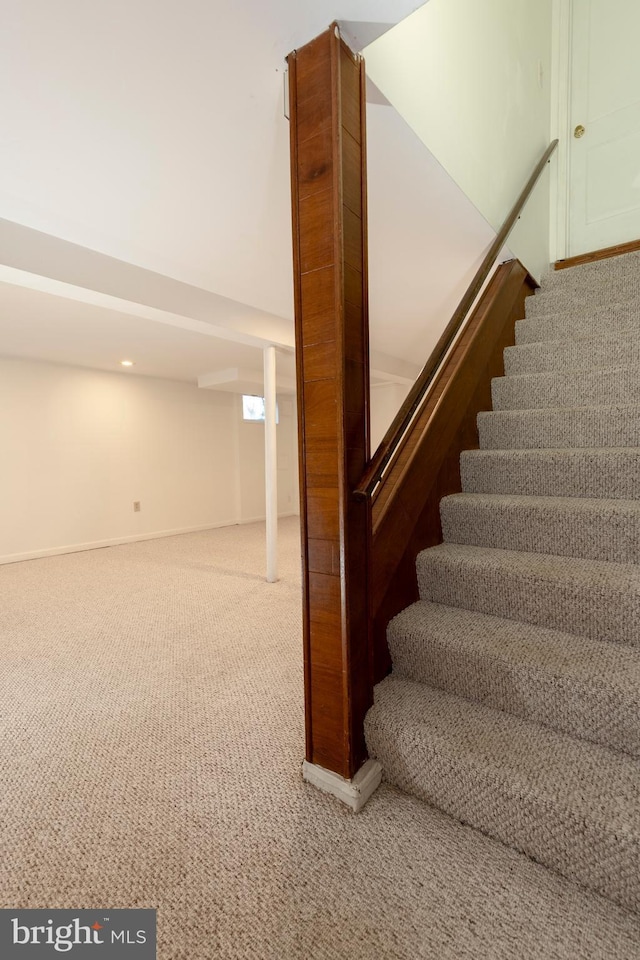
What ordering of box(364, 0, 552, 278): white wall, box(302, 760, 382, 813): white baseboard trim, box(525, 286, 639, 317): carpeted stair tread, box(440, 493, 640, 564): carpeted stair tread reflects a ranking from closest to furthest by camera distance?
1. box(302, 760, 382, 813): white baseboard trim
2. box(440, 493, 640, 564): carpeted stair tread
3. box(364, 0, 552, 278): white wall
4. box(525, 286, 639, 317): carpeted stair tread

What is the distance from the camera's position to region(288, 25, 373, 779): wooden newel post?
3.43ft

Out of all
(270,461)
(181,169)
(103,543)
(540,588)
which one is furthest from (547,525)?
(103,543)

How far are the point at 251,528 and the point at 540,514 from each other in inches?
181

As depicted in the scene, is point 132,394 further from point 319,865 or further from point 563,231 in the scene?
point 319,865

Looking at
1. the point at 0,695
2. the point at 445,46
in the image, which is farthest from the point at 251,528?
the point at 445,46

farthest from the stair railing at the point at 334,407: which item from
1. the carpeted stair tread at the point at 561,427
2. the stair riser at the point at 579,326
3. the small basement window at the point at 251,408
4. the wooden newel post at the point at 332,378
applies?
the small basement window at the point at 251,408

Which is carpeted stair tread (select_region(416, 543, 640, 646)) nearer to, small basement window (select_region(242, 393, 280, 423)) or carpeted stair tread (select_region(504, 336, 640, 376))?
carpeted stair tread (select_region(504, 336, 640, 376))

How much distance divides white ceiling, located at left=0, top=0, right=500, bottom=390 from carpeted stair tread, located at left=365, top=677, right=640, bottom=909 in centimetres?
177

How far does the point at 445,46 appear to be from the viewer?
167 centimetres

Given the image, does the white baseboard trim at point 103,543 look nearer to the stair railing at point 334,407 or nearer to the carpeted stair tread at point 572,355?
the stair railing at point 334,407

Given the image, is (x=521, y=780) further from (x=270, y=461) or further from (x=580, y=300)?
(x=270, y=461)

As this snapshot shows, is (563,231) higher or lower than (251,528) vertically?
higher

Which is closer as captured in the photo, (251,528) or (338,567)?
(338,567)

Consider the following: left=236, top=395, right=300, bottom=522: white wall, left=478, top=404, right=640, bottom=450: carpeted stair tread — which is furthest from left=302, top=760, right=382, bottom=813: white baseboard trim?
left=236, top=395, right=300, bottom=522: white wall
